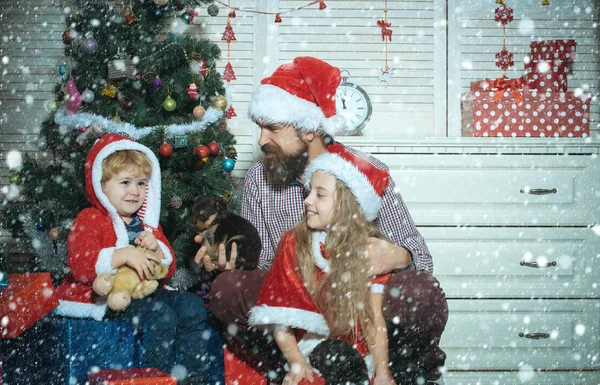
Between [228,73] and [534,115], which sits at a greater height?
[228,73]

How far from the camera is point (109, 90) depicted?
9.38 ft

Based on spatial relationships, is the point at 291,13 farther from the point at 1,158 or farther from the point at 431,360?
the point at 431,360

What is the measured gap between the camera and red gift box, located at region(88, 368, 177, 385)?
1855 mm

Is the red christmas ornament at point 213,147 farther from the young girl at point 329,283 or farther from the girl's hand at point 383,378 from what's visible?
the girl's hand at point 383,378

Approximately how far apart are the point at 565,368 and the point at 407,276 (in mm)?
1188

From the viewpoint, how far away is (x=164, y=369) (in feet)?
7.68

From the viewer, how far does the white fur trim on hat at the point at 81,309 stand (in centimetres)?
240

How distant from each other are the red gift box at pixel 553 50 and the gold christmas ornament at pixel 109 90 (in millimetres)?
2062

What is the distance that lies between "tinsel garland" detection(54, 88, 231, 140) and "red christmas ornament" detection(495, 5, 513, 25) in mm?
1653

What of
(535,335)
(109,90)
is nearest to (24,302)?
(109,90)

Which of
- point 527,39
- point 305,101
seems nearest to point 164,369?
point 305,101

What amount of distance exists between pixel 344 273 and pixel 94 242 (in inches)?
35.5

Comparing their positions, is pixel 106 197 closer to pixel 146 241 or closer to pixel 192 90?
pixel 146 241

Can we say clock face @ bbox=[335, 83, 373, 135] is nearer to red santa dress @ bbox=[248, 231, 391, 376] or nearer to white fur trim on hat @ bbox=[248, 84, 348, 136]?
white fur trim on hat @ bbox=[248, 84, 348, 136]
